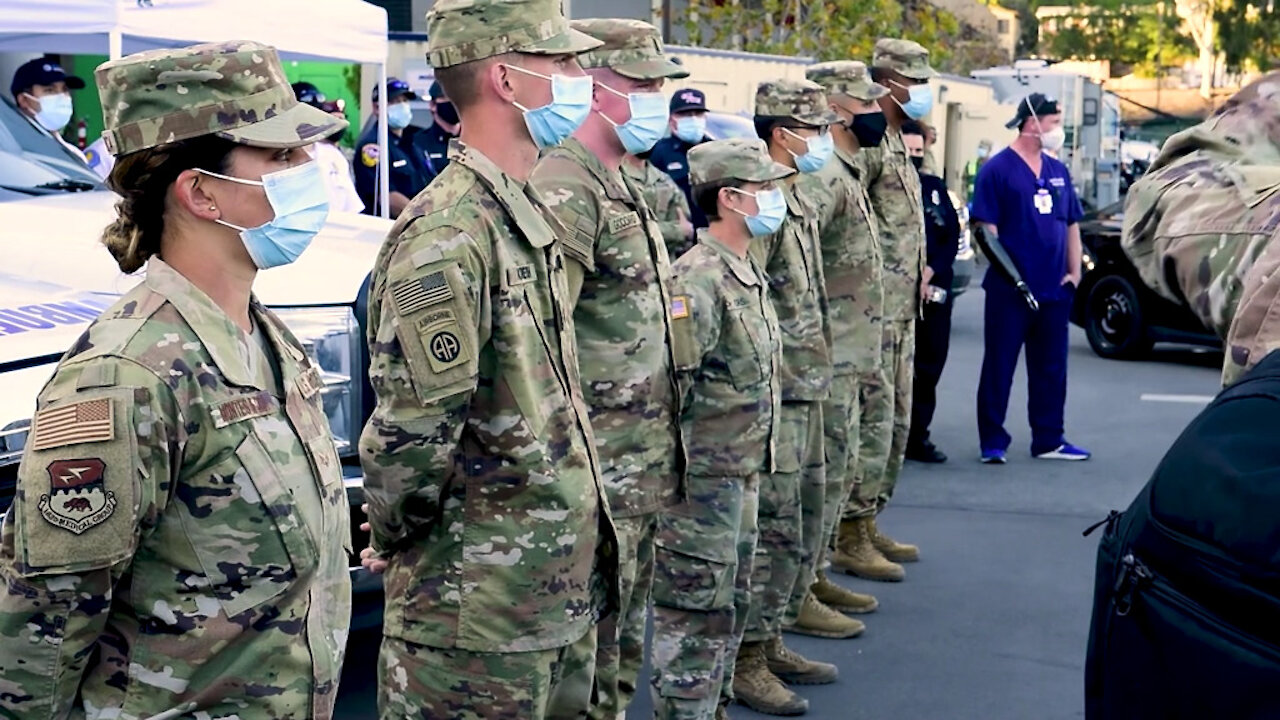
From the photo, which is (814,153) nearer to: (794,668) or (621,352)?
(794,668)

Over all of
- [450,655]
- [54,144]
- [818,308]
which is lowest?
[450,655]

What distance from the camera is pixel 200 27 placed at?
7422mm

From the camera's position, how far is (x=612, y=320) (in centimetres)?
363

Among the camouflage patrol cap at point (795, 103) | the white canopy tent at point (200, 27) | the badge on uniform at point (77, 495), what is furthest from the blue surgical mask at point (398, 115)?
the badge on uniform at point (77, 495)

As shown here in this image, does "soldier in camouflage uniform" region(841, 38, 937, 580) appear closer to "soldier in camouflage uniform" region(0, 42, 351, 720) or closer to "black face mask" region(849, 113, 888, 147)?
"black face mask" region(849, 113, 888, 147)

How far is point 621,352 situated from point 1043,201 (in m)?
5.75

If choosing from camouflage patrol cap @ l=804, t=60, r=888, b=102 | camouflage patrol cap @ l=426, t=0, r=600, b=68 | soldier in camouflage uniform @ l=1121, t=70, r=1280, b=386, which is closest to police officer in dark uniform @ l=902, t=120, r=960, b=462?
camouflage patrol cap @ l=804, t=60, r=888, b=102

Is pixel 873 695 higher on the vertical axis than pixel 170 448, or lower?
lower

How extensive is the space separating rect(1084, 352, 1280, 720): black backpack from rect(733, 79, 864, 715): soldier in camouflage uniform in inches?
118

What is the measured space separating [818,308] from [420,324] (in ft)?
9.11

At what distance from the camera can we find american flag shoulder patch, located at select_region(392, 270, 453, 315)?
2.95 meters

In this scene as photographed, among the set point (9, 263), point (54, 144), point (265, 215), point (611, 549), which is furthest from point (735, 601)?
point (54, 144)

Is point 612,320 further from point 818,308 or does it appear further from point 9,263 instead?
point 818,308

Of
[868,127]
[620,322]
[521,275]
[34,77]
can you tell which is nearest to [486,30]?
[521,275]
